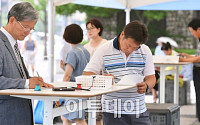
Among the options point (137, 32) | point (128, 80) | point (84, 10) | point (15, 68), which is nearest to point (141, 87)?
point (128, 80)

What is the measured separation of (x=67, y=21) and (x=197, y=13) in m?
7.62

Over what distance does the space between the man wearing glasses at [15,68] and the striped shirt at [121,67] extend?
60cm

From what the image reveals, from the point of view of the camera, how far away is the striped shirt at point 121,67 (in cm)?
389

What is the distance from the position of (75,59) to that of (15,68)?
199 cm

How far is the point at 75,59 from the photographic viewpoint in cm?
539

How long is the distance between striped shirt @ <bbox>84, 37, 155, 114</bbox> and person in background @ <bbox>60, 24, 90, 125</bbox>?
55.3 inches

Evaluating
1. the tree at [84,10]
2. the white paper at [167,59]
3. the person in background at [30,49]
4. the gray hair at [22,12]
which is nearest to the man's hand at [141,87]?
the gray hair at [22,12]

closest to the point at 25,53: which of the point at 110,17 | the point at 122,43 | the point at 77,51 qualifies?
the point at 77,51

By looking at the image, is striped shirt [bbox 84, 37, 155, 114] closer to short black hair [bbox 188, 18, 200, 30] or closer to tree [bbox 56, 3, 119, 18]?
short black hair [bbox 188, 18, 200, 30]

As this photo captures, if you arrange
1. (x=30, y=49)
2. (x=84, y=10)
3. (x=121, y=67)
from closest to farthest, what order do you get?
(x=121, y=67)
(x=30, y=49)
(x=84, y=10)

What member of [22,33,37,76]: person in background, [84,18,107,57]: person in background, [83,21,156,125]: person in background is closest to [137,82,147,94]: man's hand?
[83,21,156,125]: person in background

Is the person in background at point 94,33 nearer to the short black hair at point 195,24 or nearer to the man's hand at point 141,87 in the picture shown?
the short black hair at point 195,24

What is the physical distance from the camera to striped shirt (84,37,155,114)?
12.8ft

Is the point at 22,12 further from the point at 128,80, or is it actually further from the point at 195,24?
the point at 195,24
